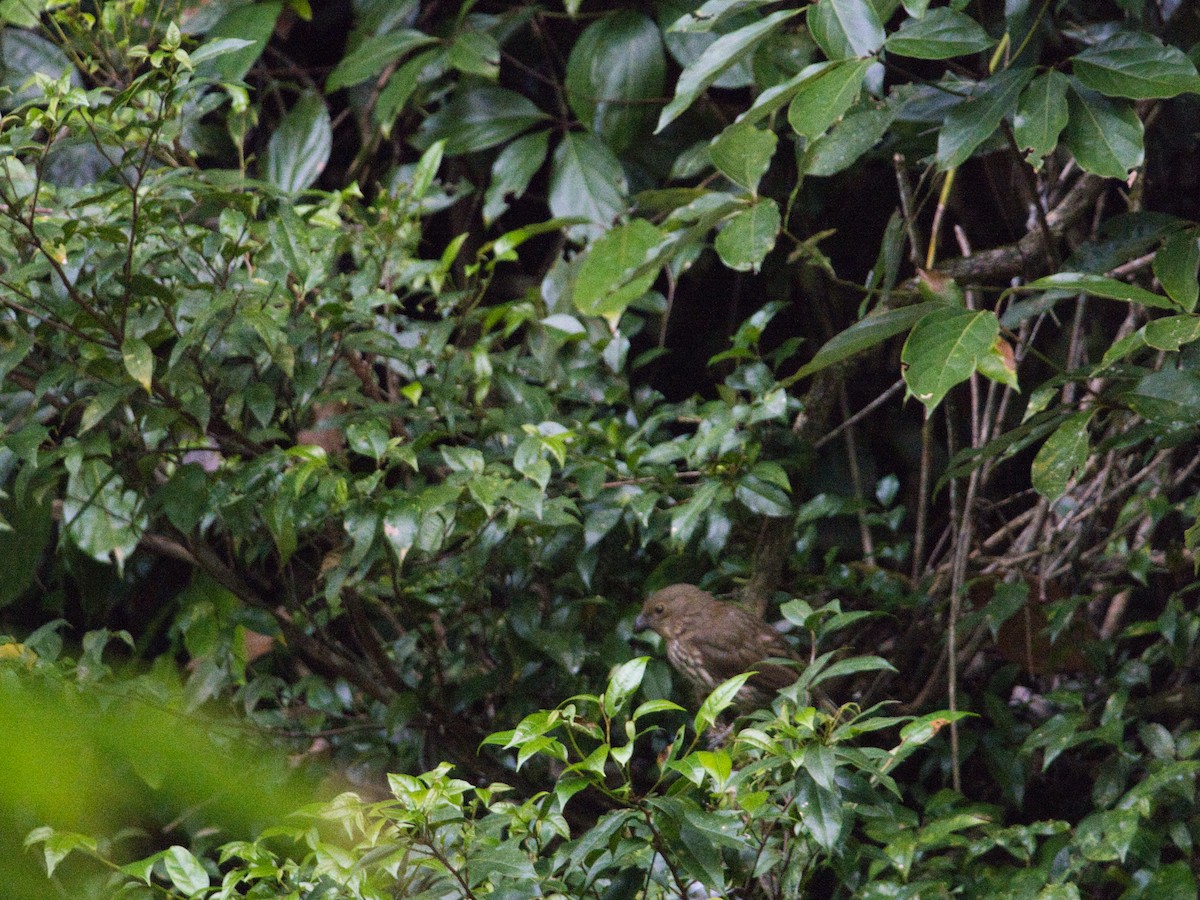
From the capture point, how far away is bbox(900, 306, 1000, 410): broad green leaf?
1676 mm

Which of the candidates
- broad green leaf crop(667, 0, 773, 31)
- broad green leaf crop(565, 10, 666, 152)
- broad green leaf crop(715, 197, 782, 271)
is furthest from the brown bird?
broad green leaf crop(565, 10, 666, 152)

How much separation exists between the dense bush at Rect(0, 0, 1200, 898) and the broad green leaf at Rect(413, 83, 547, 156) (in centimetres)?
1

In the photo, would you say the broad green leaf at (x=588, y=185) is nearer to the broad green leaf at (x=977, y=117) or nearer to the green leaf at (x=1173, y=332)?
the broad green leaf at (x=977, y=117)

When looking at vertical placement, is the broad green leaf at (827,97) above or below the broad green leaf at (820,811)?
above

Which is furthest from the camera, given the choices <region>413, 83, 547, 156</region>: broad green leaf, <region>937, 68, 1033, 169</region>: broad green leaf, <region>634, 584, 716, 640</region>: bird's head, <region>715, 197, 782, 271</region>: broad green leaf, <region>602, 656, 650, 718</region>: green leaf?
<region>413, 83, 547, 156</region>: broad green leaf

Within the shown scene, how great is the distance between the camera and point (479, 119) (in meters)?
3.44

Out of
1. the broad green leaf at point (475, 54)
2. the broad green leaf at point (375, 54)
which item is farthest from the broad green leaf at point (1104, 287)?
the broad green leaf at point (375, 54)

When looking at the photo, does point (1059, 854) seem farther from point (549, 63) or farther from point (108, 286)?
point (549, 63)

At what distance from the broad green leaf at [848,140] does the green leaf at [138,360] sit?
1.15 m

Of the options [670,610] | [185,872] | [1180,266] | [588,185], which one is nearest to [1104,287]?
[1180,266]

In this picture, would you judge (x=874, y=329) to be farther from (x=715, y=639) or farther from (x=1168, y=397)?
(x=715, y=639)

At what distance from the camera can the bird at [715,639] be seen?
2.55 metres

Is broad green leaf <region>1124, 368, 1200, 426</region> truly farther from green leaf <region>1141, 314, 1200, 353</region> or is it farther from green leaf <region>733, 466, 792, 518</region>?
green leaf <region>733, 466, 792, 518</region>

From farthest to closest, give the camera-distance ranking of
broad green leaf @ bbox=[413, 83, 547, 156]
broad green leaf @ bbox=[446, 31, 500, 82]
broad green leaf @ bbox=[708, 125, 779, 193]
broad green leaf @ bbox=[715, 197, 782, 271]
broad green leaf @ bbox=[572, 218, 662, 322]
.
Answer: broad green leaf @ bbox=[413, 83, 547, 156]
broad green leaf @ bbox=[446, 31, 500, 82]
broad green leaf @ bbox=[572, 218, 662, 322]
broad green leaf @ bbox=[708, 125, 779, 193]
broad green leaf @ bbox=[715, 197, 782, 271]
